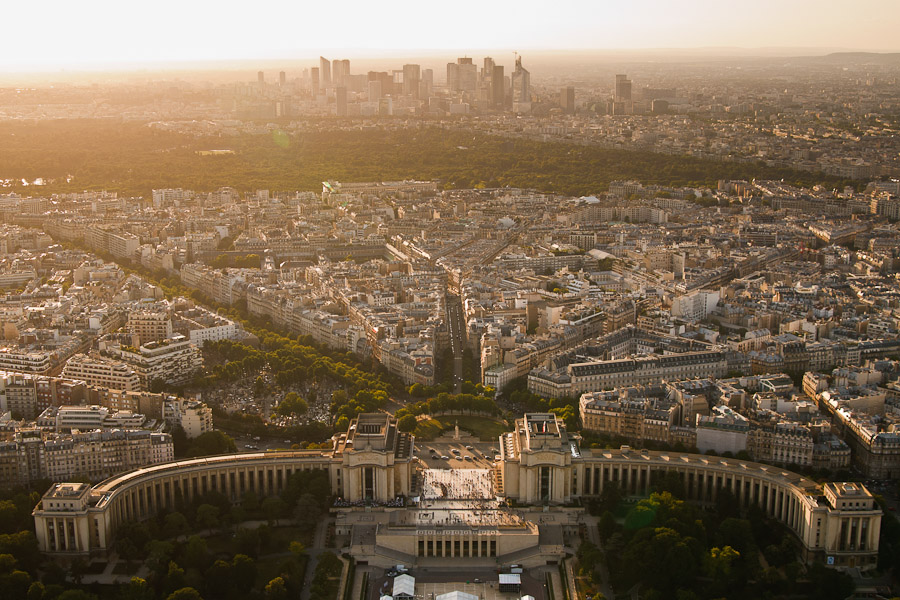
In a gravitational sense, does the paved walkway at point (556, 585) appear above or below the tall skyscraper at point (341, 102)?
below

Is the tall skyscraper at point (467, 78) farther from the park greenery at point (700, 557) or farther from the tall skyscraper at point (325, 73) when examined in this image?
the park greenery at point (700, 557)

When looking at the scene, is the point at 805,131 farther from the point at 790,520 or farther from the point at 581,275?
the point at 790,520

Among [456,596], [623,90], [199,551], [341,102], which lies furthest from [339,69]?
[456,596]

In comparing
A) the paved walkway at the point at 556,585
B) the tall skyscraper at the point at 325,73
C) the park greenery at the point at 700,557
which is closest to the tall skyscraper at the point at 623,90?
the tall skyscraper at the point at 325,73

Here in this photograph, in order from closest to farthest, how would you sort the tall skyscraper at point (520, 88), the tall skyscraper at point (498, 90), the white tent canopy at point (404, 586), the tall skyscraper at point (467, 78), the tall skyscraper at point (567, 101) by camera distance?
the white tent canopy at point (404, 586) → the tall skyscraper at point (567, 101) → the tall skyscraper at point (498, 90) → the tall skyscraper at point (520, 88) → the tall skyscraper at point (467, 78)

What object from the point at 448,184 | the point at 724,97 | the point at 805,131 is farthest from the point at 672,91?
the point at 448,184

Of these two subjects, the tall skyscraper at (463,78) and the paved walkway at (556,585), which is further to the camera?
the tall skyscraper at (463,78)

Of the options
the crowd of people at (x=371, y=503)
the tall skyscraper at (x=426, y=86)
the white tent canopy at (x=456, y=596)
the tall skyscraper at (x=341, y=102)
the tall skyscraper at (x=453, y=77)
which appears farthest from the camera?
the tall skyscraper at (x=453, y=77)

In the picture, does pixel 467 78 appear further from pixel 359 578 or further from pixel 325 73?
pixel 359 578
